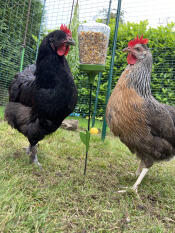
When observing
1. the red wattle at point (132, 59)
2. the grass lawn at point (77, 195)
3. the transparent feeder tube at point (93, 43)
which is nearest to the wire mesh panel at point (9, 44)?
the grass lawn at point (77, 195)

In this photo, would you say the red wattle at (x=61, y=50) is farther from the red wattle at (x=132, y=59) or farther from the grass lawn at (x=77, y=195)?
the grass lawn at (x=77, y=195)

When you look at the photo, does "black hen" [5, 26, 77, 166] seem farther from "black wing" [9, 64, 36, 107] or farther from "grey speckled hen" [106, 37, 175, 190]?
"grey speckled hen" [106, 37, 175, 190]

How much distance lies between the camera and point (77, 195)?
1896 mm

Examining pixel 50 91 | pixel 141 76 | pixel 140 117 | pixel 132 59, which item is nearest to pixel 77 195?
pixel 140 117

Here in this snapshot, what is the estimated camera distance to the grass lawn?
1.42 meters

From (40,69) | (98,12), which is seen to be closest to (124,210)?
(40,69)

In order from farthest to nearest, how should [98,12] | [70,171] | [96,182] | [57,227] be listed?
1. [98,12]
2. [70,171]
3. [96,182]
4. [57,227]

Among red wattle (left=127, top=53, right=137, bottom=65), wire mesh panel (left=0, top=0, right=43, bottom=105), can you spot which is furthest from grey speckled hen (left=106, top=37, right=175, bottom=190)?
wire mesh panel (left=0, top=0, right=43, bottom=105)

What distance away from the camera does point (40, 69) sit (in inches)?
92.4

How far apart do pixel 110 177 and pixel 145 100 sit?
1135 millimetres

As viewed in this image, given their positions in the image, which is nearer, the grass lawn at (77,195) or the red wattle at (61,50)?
the grass lawn at (77,195)

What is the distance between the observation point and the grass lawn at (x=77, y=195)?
142 cm

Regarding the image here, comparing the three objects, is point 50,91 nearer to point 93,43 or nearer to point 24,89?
point 24,89

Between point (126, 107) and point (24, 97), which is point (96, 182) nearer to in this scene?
point (126, 107)
